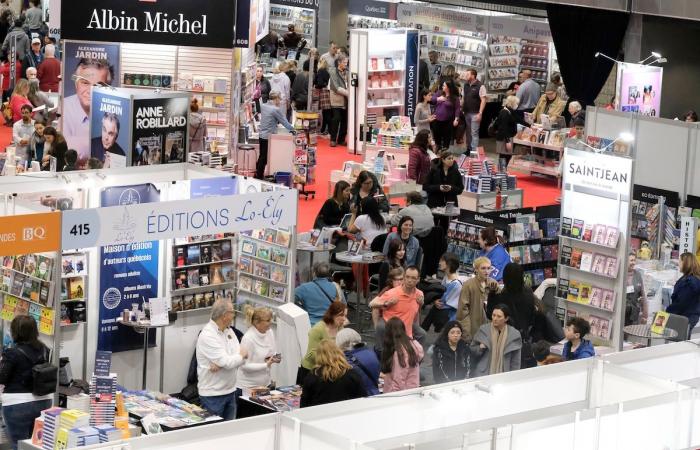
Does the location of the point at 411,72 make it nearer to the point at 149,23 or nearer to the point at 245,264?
the point at 149,23

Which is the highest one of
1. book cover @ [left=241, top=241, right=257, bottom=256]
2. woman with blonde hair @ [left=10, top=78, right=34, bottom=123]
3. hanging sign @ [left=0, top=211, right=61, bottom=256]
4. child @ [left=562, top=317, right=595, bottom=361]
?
woman with blonde hair @ [left=10, top=78, right=34, bottom=123]

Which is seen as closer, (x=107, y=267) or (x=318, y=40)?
(x=107, y=267)

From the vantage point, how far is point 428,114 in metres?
20.1

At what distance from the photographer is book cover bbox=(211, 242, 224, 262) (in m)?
10.8

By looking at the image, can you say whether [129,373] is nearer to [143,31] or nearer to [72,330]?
[72,330]

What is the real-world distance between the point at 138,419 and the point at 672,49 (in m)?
14.0

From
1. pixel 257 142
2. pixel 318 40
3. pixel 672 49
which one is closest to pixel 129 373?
pixel 257 142

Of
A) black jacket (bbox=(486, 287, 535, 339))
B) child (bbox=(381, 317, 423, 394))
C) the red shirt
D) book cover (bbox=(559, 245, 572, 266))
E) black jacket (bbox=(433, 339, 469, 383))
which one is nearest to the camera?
child (bbox=(381, 317, 423, 394))

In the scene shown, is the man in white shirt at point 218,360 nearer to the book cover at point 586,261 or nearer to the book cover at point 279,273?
the book cover at point 279,273

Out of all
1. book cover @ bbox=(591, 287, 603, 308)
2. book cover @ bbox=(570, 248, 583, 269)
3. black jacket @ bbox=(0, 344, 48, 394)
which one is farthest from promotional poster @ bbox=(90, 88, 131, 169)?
book cover @ bbox=(591, 287, 603, 308)

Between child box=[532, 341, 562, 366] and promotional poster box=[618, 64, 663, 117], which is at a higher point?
promotional poster box=[618, 64, 663, 117]

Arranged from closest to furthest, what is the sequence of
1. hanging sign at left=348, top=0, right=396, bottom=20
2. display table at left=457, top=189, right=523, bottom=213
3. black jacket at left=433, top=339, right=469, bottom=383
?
black jacket at left=433, top=339, right=469, bottom=383 < display table at left=457, top=189, right=523, bottom=213 < hanging sign at left=348, top=0, right=396, bottom=20

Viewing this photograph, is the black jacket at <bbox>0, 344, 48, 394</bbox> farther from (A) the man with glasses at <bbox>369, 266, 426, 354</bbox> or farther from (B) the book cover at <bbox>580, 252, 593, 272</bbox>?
(B) the book cover at <bbox>580, 252, 593, 272</bbox>

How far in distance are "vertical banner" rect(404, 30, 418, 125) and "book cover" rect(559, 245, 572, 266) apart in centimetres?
930
